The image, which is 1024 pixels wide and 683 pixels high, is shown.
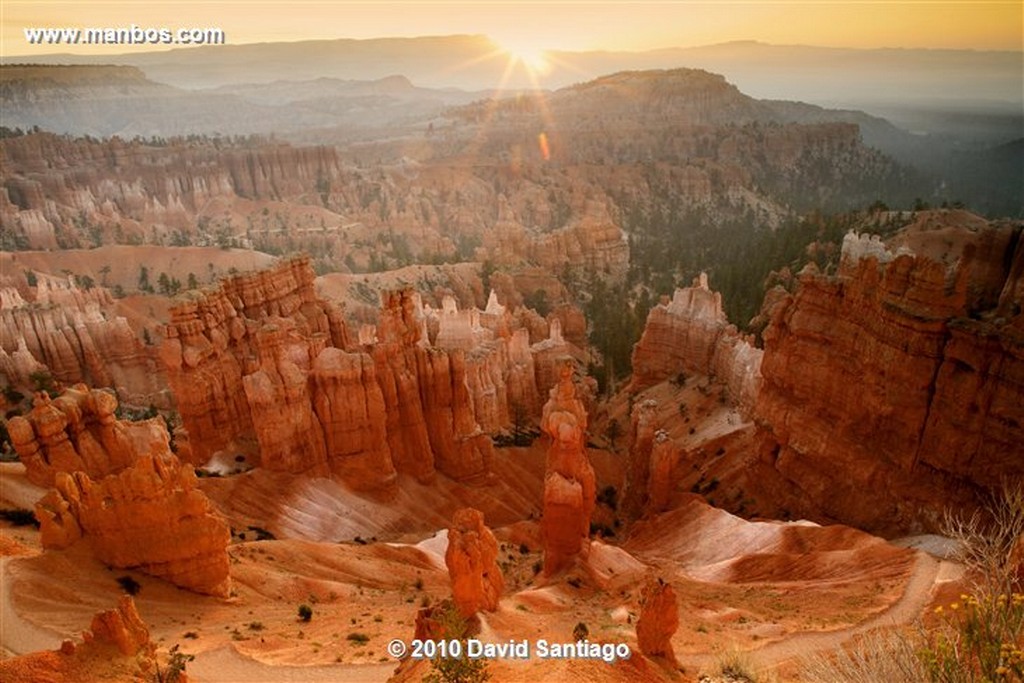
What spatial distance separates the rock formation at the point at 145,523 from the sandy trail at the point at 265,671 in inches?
161

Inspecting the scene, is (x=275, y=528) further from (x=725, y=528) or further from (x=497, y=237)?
(x=497, y=237)

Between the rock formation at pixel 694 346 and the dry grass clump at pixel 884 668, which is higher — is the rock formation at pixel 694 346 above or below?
below

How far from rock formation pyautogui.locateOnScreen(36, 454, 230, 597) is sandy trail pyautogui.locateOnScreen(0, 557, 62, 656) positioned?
2.82m

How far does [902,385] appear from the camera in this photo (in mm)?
24516

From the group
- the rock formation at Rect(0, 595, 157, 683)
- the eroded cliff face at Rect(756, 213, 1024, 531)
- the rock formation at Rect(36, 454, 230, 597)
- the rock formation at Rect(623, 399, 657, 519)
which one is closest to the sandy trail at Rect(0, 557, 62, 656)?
the rock formation at Rect(0, 595, 157, 683)

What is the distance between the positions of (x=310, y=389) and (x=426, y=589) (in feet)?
39.9

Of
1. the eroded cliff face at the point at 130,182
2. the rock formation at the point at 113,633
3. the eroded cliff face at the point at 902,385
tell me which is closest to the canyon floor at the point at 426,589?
the rock formation at the point at 113,633

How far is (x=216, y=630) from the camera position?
16266 millimetres

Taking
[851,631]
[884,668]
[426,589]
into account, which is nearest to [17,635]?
[426,589]

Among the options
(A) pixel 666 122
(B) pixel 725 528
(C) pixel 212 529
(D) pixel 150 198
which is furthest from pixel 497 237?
(A) pixel 666 122

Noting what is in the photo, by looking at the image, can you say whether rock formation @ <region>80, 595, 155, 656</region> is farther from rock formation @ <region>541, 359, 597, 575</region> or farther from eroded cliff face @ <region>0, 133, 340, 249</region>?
eroded cliff face @ <region>0, 133, 340, 249</region>

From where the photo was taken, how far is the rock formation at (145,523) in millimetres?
17766

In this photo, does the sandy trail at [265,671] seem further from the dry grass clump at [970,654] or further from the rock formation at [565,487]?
the rock formation at [565,487]

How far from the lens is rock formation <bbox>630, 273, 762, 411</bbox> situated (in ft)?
128
